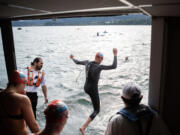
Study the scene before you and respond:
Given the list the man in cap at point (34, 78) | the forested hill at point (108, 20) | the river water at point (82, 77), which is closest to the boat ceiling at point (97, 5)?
the forested hill at point (108, 20)

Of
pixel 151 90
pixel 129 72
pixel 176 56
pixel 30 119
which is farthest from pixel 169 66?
pixel 129 72

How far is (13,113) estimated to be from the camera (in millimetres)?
1552

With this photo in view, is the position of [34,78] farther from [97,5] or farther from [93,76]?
[97,5]

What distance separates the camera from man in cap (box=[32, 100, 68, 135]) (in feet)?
4.09

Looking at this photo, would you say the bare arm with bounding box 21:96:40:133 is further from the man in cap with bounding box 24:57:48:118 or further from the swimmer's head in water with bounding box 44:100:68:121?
the man in cap with bounding box 24:57:48:118

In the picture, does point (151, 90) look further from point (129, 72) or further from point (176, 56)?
point (129, 72)

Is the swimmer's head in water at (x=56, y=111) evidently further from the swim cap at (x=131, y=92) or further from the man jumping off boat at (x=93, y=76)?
the man jumping off boat at (x=93, y=76)

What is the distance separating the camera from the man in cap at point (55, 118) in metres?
1.25

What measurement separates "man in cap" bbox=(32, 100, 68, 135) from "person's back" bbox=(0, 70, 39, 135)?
37cm

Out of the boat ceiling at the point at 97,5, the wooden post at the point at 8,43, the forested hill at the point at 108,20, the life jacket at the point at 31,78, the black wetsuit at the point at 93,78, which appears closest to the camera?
the boat ceiling at the point at 97,5

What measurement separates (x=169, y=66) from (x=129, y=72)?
20.4 metres

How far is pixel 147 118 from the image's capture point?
1366 mm

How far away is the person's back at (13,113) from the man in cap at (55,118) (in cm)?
37

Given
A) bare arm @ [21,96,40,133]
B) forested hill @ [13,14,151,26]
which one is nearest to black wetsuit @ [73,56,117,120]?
forested hill @ [13,14,151,26]
